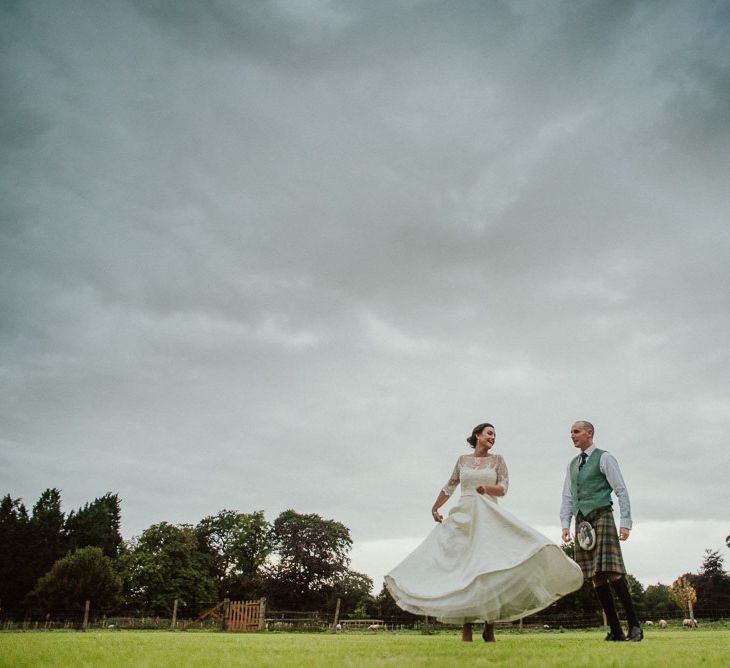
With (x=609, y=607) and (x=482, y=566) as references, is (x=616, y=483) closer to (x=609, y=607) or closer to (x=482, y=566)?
(x=609, y=607)

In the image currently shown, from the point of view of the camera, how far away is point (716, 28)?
11.8 m

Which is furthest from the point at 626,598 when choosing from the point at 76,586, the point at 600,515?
the point at 76,586

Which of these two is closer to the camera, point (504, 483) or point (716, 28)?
point (504, 483)

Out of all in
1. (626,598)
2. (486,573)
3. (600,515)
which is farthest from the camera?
(600,515)

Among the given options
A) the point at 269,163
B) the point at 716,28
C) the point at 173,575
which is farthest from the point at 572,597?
the point at 716,28

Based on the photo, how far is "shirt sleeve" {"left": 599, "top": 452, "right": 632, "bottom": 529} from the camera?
7492mm

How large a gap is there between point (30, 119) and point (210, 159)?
9793 mm

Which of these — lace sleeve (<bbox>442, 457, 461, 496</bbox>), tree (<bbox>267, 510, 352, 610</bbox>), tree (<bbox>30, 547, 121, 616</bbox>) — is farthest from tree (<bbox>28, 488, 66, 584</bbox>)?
lace sleeve (<bbox>442, 457, 461, 496</bbox>)

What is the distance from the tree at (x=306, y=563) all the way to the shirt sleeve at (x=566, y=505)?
58.7 metres

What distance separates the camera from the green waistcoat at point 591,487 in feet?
25.6

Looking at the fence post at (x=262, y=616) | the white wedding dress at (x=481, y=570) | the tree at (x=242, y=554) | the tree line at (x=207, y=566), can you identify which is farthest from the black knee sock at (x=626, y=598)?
the tree at (x=242, y=554)

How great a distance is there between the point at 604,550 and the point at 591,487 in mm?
834

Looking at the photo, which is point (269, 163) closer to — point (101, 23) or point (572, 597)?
point (101, 23)

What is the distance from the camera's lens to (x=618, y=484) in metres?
7.59
